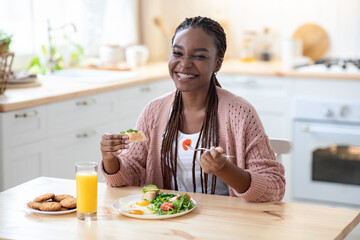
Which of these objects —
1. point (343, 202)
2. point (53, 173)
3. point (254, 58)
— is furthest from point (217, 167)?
point (254, 58)

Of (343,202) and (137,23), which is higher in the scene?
(137,23)

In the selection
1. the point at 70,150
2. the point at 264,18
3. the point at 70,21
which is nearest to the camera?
the point at 70,150

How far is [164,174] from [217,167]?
422 mm

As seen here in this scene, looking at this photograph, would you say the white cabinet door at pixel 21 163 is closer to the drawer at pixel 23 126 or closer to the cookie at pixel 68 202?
the drawer at pixel 23 126

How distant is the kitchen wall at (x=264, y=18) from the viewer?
4281 mm

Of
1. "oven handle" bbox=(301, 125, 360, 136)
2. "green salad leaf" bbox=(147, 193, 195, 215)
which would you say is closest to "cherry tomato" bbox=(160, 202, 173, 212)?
"green salad leaf" bbox=(147, 193, 195, 215)

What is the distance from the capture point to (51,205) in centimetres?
156

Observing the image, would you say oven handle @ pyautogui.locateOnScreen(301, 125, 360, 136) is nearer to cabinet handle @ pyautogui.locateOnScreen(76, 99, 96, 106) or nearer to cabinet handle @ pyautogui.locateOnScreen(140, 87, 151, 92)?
cabinet handle @ pyautogui.locateOnScreen(140, 87, 151, 92)

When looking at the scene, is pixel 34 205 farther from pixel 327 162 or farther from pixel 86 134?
pixel 327 162

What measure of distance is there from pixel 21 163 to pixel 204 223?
1483mm

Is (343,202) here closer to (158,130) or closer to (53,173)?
(53,173)

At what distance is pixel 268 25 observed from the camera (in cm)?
454

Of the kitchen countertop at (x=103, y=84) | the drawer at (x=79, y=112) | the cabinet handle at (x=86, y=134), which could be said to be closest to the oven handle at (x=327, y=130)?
the kitchen countertop at (x=103, y=84)

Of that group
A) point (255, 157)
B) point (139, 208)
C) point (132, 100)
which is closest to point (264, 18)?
point (132, 100)
